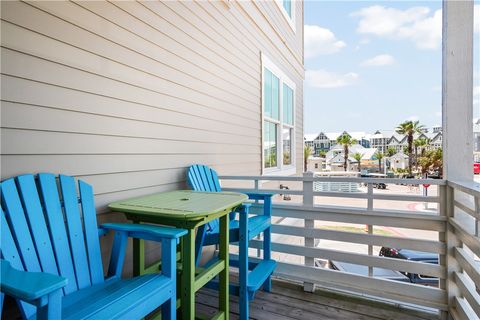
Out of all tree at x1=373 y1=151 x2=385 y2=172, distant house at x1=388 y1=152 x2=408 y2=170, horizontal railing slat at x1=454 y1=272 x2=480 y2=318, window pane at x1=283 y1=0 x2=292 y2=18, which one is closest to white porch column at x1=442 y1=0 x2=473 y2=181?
horizontal railing slat at x1=454 y1=272 x2=480 y2=318

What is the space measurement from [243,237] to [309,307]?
0.85 meters

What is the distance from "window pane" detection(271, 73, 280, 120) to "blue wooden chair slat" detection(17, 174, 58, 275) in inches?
159

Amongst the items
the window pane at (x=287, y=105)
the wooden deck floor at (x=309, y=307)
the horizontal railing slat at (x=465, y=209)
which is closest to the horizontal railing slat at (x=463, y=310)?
the wooden deck floor at (x=309, y=307)

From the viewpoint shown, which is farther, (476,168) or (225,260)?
(476,168)

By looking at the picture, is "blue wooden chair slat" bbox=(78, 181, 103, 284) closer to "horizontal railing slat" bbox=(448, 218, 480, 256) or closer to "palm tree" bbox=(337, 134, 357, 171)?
"horizontal railing slat" bbox=(448, 218, 480, 256)

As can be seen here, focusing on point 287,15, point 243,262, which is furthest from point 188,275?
point 287,15

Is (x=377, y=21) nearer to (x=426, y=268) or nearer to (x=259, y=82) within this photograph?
(x=259, y=82)

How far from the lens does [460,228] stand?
181 cm

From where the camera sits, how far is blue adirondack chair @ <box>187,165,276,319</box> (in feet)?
6.21

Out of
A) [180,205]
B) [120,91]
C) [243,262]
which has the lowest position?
[243,262]

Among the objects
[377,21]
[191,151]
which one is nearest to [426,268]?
[191,151]

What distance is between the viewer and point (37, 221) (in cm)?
121

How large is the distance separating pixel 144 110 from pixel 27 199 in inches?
40.3

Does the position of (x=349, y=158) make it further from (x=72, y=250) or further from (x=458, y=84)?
A: (x=72, y=250)
